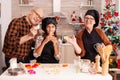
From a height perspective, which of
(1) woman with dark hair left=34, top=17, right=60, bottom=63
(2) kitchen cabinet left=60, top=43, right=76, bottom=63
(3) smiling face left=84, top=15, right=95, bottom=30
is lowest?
(2) kitchen cabinet left=60, top=43, right=76, bottom=63

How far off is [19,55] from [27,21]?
398 millimetres

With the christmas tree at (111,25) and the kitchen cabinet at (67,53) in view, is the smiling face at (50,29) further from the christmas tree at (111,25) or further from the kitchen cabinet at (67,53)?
the kitchen cabinet at (67,53)

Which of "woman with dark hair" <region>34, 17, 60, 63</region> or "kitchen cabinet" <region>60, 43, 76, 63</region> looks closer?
"woman with dark hair" <region>34, 17, 60, 63</region>

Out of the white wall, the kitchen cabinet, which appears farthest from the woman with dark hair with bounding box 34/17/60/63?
the white wall

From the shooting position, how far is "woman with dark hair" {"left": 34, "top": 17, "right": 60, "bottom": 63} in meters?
2.84

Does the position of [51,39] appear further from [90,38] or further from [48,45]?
[90,38]

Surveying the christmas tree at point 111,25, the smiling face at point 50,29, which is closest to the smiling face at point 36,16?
the smiling face at point 50,29

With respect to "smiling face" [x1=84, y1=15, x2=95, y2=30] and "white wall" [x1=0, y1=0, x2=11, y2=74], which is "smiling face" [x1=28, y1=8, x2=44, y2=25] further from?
"white wall" [x1=0, y1=0, x2=11, y2=74]

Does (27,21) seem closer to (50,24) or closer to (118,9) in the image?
(50,24)

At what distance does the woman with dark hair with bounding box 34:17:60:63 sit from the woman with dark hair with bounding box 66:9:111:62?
28 centimetres

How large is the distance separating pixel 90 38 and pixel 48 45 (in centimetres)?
51

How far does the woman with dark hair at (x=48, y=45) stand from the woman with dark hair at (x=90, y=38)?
0.92 ft

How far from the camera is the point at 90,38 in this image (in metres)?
2.81

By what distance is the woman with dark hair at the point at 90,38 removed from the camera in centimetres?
273
